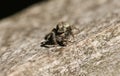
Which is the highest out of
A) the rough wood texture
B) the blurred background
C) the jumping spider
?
the blurred background

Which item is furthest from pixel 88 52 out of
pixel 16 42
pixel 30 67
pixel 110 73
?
pixel 16 42

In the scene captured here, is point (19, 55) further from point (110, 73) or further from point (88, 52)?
point (110, 73)

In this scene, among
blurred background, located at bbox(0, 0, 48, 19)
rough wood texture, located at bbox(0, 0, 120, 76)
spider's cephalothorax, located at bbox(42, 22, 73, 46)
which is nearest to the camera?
rough wood texture, located at bbox(0, 0, 120, 76)

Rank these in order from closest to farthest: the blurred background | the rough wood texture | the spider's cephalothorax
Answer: the rough wood texture, the spider's cephalothorax, the blurred background

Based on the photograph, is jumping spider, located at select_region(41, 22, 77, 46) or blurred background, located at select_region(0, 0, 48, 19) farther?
blurred background, located at select_region(0, 0, 48, 19)

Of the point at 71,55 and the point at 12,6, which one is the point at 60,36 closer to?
the point at 71,55

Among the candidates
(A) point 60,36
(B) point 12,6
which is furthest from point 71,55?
(B) point 12,6

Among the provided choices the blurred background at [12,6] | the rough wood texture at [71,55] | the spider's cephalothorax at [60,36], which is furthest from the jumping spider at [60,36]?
the blurred background at [12,6]

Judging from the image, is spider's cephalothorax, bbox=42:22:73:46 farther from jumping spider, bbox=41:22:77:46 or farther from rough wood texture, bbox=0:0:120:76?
rough wood texture, bbox=0:0:120:76

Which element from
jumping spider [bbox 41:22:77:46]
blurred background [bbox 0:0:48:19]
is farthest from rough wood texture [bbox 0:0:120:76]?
blurred background [bbox 0:0:48:19]

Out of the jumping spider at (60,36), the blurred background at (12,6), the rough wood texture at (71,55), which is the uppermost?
the blurred background at (12,6)

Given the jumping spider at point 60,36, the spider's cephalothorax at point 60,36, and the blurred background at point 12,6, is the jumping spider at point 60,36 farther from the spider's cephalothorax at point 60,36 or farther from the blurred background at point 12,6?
the blurred background at point 12,6

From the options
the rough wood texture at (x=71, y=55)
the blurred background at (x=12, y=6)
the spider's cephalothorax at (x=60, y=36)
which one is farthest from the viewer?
the blurred background at (x=12, y=6)
